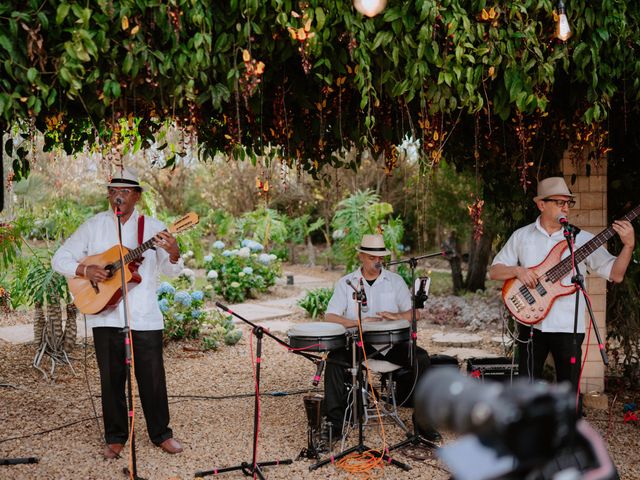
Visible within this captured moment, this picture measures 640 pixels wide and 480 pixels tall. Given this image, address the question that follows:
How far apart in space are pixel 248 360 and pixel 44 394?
7.21ft

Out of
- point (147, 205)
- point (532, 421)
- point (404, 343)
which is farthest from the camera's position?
point (147, 205)

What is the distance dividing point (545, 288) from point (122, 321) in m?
2.66

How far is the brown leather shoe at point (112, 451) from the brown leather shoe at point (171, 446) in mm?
271

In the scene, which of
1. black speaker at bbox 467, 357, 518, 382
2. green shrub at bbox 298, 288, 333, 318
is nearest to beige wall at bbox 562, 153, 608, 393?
black speaker at bbox 467, 357, 518, 382

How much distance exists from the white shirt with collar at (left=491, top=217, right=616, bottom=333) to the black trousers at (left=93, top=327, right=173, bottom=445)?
234 cm

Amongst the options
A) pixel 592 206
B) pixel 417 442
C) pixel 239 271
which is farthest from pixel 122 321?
pixel 239 271

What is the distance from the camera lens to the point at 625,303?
5453 millimetres

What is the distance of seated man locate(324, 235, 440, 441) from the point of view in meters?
4.49

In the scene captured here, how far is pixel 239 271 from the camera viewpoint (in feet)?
35.0

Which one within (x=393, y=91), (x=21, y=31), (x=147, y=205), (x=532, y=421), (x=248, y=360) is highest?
(x=21, y=31)

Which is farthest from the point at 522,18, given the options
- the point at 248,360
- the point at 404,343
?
the point at 248,360

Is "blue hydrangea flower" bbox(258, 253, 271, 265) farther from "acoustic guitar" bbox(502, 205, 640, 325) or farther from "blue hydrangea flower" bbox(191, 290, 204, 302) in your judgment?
"acoustic guitar" bbox(502, 205, 640, 325)

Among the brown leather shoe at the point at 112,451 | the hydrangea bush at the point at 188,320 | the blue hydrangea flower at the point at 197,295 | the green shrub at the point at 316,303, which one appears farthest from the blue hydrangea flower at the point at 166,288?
the brown leather shoe at the point at 112,451

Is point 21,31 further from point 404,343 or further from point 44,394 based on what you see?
point 44,394
